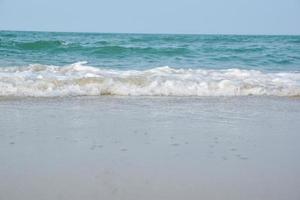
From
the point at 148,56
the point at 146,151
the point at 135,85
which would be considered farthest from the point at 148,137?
the point at 148,56

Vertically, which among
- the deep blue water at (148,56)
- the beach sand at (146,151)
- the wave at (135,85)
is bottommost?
the deep blue water at (148,56)

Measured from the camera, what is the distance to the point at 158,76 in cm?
910

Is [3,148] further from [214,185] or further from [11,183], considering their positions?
[214,185]

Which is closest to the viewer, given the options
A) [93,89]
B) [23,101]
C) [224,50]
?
[23,101]

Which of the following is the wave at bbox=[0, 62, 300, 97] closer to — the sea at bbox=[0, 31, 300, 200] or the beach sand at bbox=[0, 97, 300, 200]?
the sea at bbox=[0, 31, 300, 200]

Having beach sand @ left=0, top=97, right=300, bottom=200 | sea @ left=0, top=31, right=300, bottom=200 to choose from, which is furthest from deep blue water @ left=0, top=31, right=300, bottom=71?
beach sand @ left=0, top=97, right=300, bottom=200

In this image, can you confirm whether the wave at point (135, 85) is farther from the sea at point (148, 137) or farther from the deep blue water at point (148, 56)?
the deep blue water at point (148, 56)

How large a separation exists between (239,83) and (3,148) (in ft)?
18.2

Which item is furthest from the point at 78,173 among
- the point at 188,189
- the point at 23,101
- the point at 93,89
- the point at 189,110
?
the point at 93,89

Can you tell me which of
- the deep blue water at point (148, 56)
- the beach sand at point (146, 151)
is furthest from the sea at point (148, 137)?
the deep blue water at point (148, 56)

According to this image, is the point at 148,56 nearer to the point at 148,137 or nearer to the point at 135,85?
the point at 135,85

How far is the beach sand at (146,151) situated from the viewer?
→ 3160mm

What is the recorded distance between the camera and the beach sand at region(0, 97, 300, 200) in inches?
124

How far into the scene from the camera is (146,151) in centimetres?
416
